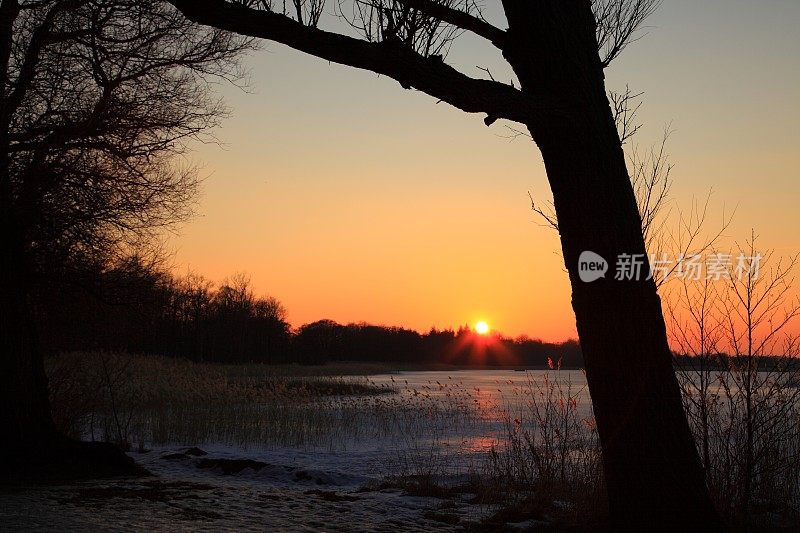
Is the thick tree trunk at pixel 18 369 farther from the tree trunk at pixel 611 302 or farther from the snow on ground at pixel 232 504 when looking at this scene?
the tree trunk at pixel 611 302

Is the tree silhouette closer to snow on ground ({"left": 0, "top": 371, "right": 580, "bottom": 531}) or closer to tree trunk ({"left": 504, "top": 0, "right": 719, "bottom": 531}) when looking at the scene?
tree trunk ({"left": 504, "top": 0, "right": 719, "bottom": 531})

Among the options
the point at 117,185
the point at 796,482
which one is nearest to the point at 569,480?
the point at 796,482

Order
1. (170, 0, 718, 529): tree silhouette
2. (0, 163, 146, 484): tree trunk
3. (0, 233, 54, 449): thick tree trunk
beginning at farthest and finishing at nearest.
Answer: (0, 233, 54, 449): thick tree trunk
(0, 163, 146, 484): tree trunk
(170, 0, 718, 529): tree silhouette

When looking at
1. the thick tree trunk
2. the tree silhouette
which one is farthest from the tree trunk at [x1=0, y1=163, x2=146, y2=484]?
the tree silhouette

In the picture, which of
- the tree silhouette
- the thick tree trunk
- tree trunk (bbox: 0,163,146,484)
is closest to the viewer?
the tree silhouette

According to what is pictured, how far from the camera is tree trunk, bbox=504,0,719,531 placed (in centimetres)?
493

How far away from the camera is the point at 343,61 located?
4836 mm

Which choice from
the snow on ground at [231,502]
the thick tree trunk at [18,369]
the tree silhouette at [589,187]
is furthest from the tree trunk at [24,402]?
the tree silhouette at [589,187]

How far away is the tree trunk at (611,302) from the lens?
16.2 ft

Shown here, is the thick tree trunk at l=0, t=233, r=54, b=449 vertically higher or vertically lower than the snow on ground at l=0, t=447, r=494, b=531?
higher

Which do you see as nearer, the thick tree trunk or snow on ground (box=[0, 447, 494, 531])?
snow on ground (box=[0, 447, 494, 531])

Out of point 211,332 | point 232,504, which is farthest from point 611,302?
point 211,332

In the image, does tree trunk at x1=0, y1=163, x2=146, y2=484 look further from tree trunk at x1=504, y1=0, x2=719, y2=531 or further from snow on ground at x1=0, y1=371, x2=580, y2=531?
tree trunk at x1=504, y1=0, x2=719, y2=531

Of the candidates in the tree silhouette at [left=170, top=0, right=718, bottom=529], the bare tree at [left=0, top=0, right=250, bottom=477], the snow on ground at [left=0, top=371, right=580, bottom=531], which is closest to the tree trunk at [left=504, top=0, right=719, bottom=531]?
the tree silhouette at [left=170, top=0, right=718, bottom=529]
